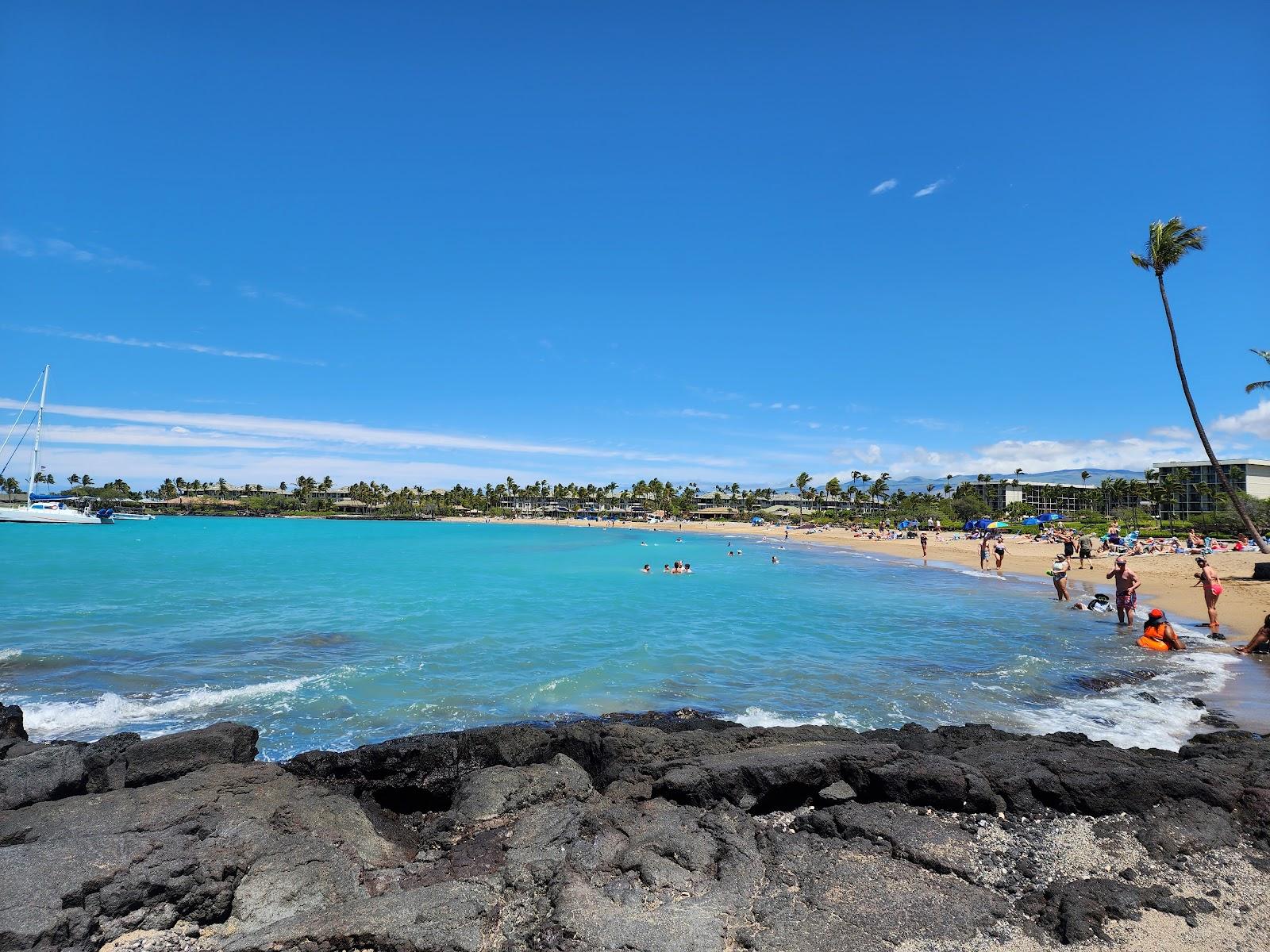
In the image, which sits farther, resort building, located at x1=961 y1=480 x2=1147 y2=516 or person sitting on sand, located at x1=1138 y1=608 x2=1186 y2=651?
resort building, located at x1=961 y1=480 x2=1147 y2=516

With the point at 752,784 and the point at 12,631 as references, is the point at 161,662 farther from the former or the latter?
the point at 752,784

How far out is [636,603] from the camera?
27.0 m

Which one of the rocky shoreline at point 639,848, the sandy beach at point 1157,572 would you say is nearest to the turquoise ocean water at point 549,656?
the sandy beach at point 1157,572

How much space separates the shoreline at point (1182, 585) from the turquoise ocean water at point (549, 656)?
669 mm

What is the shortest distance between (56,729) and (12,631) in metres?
12.6

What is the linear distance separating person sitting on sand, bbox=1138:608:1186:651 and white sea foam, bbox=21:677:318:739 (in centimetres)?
1925

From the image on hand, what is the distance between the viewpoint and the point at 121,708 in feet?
37.3

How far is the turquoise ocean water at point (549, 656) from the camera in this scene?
36.1 feet

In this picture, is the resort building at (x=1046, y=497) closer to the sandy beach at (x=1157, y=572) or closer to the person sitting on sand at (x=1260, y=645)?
the sandy beach at (x=1157, y=572)

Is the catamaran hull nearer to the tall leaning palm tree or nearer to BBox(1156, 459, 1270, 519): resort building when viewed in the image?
the tall leaning palm tree

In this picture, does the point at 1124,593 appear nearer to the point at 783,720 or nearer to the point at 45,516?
the point at 783,720

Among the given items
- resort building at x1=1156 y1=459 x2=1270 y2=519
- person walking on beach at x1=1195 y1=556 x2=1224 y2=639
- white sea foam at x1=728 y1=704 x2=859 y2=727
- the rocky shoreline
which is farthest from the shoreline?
resort building at x1=1156 y1=459 x2=1270 y2=519

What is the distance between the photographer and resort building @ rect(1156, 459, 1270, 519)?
72.4 metres

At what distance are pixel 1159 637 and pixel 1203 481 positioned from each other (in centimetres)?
7743
